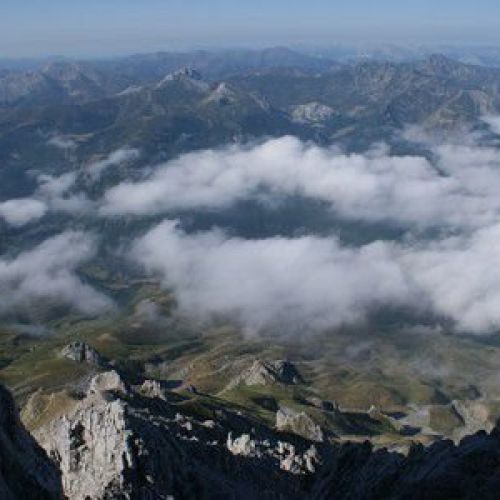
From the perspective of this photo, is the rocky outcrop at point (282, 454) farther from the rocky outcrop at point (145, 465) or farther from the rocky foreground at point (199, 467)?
the rocky outcrop at point (145, 465)

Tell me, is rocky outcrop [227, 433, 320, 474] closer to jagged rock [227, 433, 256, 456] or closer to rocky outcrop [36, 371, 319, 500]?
jagged rock [227, 433, 256, 456]

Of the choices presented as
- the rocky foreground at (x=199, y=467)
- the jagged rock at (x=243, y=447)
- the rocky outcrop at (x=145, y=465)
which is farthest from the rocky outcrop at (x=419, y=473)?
the jagged rock at (x=243, y=447)

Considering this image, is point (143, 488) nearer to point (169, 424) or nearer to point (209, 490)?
point (209, 490)

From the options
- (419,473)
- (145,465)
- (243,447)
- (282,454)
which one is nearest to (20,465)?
(145,465)

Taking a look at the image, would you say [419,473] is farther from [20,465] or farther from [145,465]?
[20,465]

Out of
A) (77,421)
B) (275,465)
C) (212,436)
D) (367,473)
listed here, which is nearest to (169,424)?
(212,436)
